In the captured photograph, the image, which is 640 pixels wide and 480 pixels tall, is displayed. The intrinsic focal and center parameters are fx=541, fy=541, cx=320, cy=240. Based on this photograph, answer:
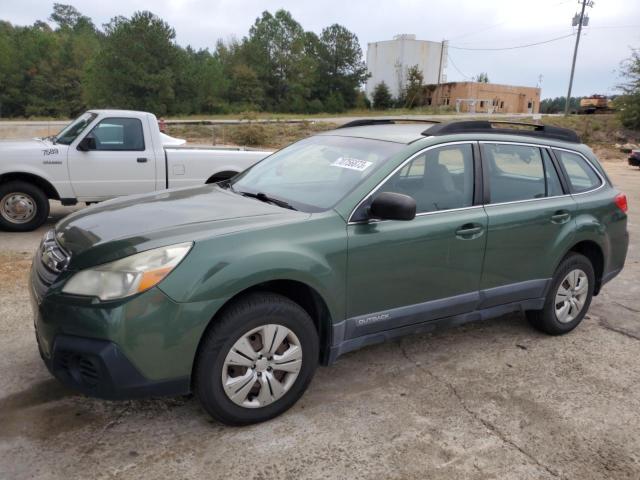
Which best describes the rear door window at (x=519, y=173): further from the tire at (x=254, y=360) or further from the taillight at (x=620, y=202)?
the tire at (x=254, y=360)

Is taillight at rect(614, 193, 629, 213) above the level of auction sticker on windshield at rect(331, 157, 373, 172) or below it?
below

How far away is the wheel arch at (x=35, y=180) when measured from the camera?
24.0 feet

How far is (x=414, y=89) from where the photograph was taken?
71500 millimetres

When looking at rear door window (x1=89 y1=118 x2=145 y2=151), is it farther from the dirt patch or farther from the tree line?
the tree line

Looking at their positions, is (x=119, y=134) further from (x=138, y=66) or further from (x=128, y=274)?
(x=138, y=66)

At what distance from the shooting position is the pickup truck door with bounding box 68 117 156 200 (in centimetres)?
754

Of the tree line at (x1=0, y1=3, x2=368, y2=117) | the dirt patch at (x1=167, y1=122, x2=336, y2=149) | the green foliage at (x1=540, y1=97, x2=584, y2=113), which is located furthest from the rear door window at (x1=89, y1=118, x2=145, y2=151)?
the green foliage at (x1=540, y1=97, x2=584, y2=113)

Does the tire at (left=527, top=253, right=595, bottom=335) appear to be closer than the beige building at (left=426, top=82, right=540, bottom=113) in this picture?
Yes

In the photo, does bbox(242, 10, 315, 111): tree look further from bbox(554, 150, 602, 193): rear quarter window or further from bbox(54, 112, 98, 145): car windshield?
bbox(554, 150, 602, 193): rear quarter window

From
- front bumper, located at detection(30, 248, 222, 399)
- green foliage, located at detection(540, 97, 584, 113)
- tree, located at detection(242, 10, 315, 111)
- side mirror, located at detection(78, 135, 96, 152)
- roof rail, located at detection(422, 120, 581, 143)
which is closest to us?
front bumper, located at detection(30, 248, 222, 399)

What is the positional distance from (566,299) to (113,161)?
242 inches

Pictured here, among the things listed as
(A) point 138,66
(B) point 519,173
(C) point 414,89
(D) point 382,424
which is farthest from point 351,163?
(C) point 414,89

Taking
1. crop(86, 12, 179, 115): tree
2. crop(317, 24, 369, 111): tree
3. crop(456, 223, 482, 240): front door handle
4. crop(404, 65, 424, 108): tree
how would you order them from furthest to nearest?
1. crop(317, 24, 369, 111): tree
2. crop(404, 65, 424, 108): tree
3. crop(86, 12, 179, 115): tree
4. crop(456, 223, 482, 240): front door handle

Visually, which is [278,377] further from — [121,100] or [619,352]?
[121,100]
